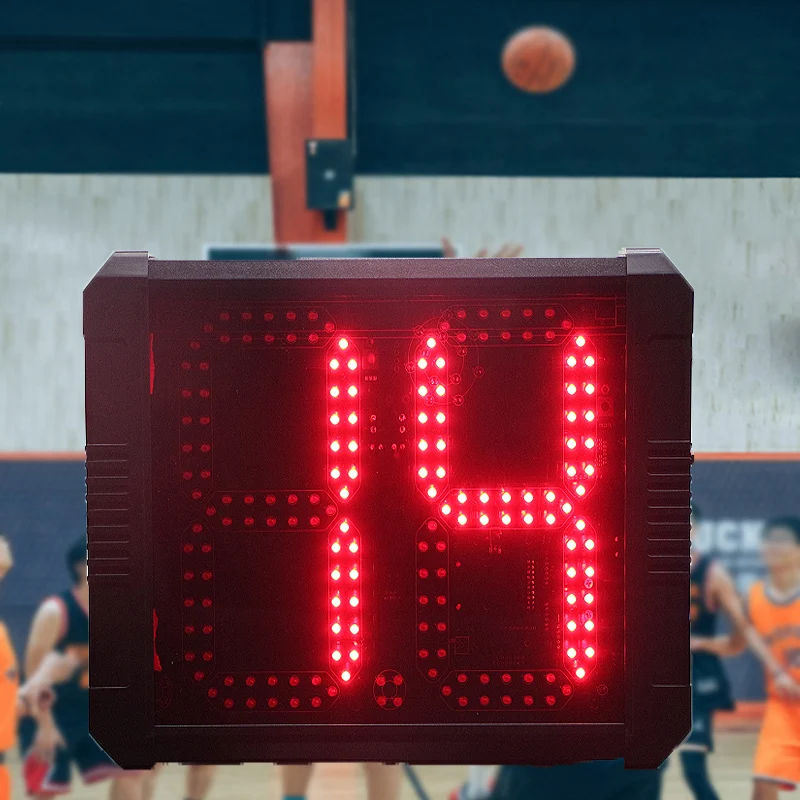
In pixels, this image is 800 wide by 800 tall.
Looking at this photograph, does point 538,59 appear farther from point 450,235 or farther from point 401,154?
point 450,235

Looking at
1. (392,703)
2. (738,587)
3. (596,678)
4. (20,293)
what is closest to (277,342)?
(392,703)

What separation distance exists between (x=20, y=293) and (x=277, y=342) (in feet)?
9.86

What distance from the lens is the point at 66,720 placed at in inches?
159

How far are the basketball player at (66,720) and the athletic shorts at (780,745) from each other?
2.65 metres

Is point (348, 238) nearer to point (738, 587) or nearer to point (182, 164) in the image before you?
point (182, 164)

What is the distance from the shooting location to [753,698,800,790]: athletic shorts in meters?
4.15

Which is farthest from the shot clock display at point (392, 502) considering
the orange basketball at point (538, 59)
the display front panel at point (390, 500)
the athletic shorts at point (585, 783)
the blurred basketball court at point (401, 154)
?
the orange basketball at point (538, 59)

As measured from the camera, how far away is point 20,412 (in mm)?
3961

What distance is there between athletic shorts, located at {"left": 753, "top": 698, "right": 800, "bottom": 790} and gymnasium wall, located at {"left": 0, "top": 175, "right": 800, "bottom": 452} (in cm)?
138

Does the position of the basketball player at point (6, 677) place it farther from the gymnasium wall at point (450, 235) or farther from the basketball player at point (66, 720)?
the gymnasium wall at point (450, 235)

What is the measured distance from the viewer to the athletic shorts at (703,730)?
414 centimetres

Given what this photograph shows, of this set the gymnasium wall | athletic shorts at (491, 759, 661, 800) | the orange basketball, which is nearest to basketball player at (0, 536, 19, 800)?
the gymnasium wall

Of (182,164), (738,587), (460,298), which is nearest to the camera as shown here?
(460,298)

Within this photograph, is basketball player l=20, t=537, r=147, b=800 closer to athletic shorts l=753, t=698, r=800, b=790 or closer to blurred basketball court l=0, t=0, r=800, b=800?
blurred basketball court l=0, t=0, r=800, b=800
